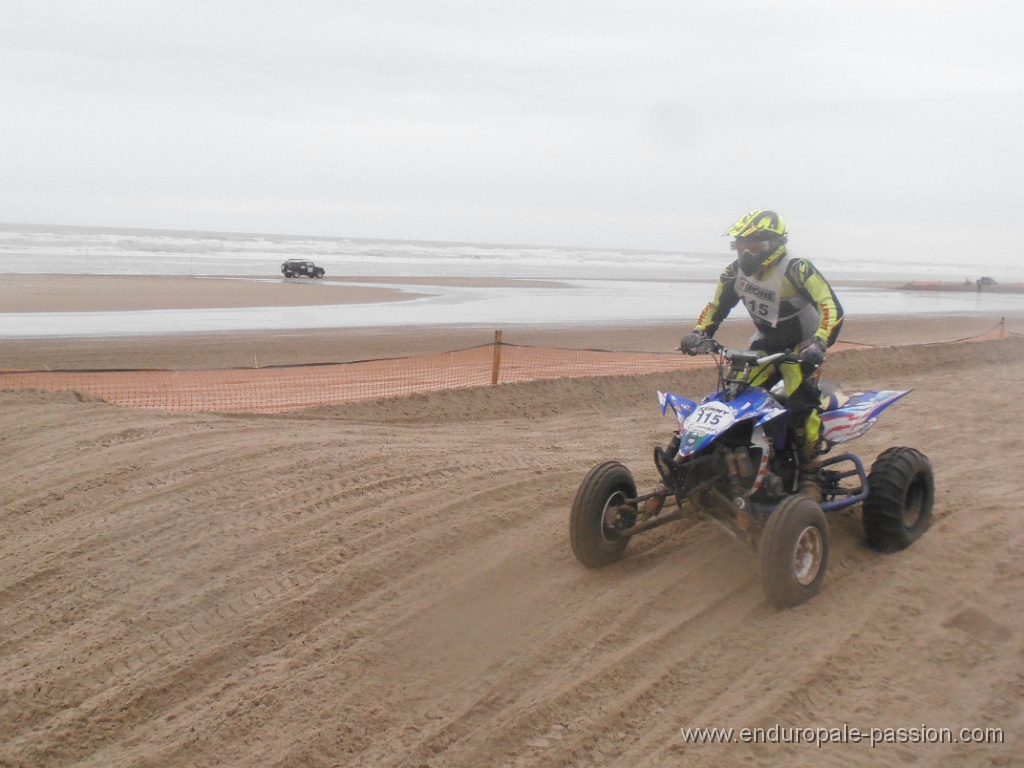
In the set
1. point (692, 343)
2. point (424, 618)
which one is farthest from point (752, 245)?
point (424, 618)

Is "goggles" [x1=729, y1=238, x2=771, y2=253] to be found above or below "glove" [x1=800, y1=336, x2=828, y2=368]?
above

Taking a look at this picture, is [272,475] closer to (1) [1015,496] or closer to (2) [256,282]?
(1) [1015,496]

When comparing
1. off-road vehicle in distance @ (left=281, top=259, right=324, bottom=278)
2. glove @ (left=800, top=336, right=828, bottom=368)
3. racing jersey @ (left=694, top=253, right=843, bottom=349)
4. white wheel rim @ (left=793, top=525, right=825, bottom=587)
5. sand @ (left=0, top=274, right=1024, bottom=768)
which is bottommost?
sand @ (left=0, top=274, right=1024, bottom=768)

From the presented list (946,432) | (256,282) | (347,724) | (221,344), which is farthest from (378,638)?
(256,282)

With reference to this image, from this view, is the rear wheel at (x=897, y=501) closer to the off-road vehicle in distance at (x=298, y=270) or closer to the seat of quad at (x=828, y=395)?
the seat of quad at (x=828, y=395)

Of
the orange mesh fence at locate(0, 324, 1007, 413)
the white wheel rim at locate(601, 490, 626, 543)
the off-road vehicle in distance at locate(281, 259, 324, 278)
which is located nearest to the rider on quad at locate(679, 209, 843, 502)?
the white wheel rim at locate(601, 490, 626, 543)

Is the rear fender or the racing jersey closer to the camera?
the racing jersey

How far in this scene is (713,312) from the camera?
5.83 meters

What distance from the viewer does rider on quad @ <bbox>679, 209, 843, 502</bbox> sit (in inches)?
209

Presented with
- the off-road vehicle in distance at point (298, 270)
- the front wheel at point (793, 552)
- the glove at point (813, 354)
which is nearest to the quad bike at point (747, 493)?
the front wheel at point (793, 552)

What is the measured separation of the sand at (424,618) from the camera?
3729 millimetres

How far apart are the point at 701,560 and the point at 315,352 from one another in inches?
487

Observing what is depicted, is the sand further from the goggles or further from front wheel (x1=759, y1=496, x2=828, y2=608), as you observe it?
the goggles

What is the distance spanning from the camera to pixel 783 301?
5.54m
